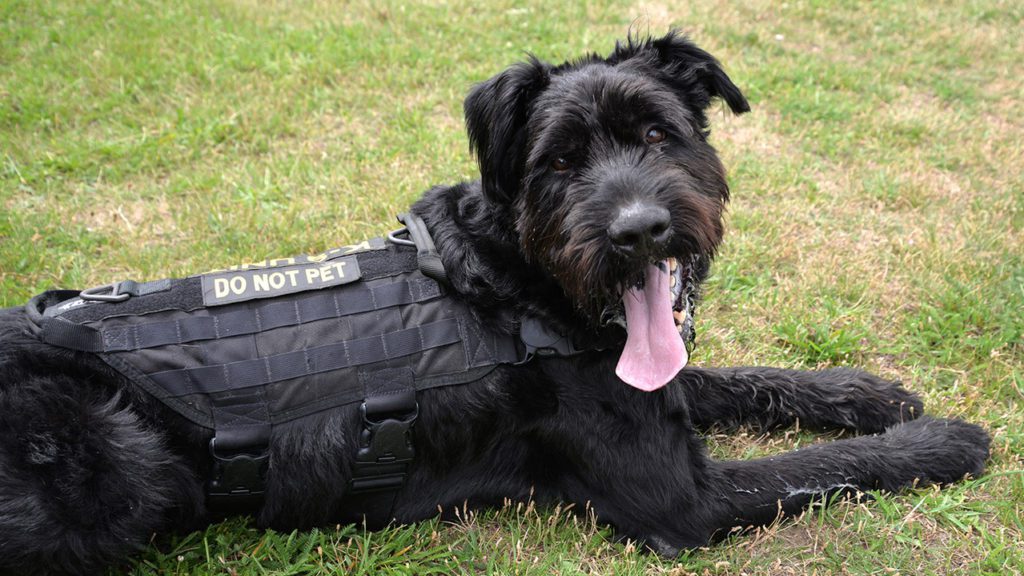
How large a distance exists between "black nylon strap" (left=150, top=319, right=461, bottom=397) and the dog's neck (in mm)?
170

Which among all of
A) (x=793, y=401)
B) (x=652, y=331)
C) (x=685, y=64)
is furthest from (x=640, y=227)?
(x=793, y=401)

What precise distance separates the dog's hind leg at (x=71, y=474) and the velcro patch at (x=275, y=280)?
0.53 meters

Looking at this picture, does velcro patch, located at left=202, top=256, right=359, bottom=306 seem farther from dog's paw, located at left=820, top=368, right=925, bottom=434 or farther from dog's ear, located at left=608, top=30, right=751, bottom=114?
dog's paw, located at left=820, top=368, right=925, bottom=434

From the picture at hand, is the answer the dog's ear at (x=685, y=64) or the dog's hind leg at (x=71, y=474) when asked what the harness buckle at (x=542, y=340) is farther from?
the dog's hind leg at (x=71, y=474)

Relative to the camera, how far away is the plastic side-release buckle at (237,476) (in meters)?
2.97

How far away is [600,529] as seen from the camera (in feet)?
11.3

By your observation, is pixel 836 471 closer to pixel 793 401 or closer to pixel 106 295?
pixel 793 401

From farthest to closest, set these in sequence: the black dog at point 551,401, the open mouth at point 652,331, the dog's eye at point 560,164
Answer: the dog's eye at point 560,164, the open mouth at point 652,331, the black dog at point 551,401

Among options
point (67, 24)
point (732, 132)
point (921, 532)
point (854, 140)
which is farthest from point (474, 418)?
point (67, 24)

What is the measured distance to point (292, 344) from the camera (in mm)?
3029

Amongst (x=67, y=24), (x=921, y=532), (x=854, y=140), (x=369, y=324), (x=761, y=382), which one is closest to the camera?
(x=369, y=324)

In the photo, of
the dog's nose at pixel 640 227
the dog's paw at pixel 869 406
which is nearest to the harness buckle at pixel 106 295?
the dog's nose at pixel 640 227

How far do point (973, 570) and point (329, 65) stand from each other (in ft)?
21.6

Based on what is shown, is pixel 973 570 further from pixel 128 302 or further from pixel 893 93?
pixel 893 93
